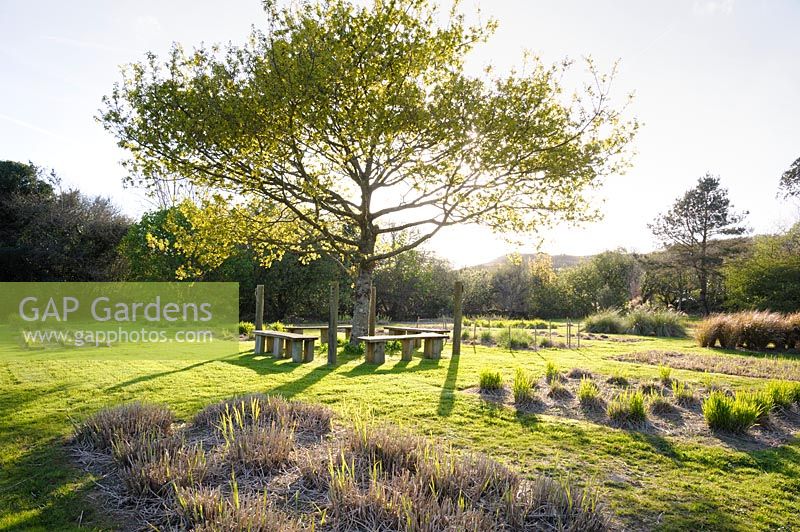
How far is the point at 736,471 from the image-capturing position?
4289 mm

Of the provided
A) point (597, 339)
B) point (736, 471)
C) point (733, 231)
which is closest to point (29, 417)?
point (736, 471)

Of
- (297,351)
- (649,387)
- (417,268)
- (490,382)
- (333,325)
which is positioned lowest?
(649,387)

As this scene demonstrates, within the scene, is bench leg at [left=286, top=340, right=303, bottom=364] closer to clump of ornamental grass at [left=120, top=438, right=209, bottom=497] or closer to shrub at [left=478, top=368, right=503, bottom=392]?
shrub at [left=478, top=368, right=503, bottom=392]

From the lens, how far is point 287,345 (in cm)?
1079

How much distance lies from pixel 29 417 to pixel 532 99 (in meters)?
9.16

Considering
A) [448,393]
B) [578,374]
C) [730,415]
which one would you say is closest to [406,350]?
[448,393]

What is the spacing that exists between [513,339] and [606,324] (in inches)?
307

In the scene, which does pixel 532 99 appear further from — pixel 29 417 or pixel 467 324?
pixel 467 324

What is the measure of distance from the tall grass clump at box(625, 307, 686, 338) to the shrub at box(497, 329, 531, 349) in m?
7.00

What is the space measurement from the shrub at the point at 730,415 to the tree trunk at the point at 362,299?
7428mm

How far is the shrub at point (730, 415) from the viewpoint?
5270 millimetres

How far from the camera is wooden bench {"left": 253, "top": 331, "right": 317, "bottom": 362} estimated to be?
390 inches

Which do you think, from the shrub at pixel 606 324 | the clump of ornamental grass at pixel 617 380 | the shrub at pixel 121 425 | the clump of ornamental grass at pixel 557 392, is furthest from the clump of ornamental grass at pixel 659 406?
the shrub at pixel 606 324

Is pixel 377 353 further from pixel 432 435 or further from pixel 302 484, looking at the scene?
pixel 302 484
